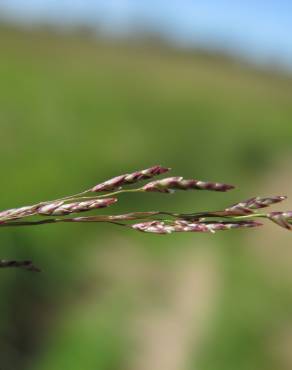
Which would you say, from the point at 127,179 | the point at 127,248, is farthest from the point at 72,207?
the point at 127,248

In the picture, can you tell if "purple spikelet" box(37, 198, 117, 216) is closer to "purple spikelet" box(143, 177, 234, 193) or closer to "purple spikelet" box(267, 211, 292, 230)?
"purple spikelet" box(143, 177, 234, 193)

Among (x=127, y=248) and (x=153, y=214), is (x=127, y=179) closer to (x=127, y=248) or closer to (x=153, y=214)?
(x=153, y=214)

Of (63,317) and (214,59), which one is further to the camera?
(214,59)

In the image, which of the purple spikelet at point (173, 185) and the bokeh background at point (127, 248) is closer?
the purple spikelet at point (173, 185)

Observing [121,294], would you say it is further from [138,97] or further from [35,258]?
[138,97]

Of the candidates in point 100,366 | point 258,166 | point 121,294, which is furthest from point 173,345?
point 258,166

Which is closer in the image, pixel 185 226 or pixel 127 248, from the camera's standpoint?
pixel 185 226

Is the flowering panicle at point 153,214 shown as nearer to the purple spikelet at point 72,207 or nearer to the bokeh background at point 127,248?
the purple spikelet at point 72,207

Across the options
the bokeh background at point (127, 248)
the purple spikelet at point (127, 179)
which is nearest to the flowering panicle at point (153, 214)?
the purple spikelet at point (127, 179)

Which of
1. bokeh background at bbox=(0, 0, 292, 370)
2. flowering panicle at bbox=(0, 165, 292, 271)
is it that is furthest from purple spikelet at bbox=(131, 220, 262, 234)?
bokeh background at bbox=(0, 0, 292, 370)

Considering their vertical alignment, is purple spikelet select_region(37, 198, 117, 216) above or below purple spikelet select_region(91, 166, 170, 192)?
below

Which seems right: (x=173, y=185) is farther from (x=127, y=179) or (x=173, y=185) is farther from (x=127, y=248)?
(x=127, y=248)
